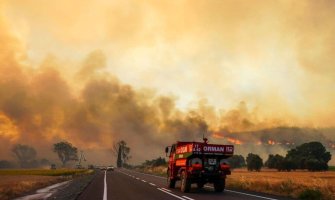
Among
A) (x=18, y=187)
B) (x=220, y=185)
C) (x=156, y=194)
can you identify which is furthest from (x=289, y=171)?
(x=156, y=194)

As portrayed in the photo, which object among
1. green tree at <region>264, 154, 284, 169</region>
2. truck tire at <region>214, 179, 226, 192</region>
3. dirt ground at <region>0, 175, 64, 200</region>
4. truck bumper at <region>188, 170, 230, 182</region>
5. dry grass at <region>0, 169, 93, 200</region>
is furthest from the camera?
green tree at <region>264, 154, 284, 169</region>

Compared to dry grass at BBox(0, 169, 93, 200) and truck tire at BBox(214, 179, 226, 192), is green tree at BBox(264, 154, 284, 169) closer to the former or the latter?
dry grass at BBox(0, 169, 93, 200)

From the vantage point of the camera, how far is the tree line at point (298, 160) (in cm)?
12256

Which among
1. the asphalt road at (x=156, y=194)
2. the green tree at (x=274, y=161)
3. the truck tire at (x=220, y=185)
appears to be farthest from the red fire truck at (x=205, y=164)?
the green tree at (x=274, y=161)

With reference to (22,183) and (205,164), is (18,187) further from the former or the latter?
(205,164)

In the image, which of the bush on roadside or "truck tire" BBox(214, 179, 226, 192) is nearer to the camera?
the bush on roadside

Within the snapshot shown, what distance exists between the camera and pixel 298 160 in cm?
12800

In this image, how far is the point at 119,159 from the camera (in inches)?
7525

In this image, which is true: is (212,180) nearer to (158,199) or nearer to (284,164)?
(158,199)

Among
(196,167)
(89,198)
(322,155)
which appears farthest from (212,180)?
(322,155)

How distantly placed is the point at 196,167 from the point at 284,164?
105983mm

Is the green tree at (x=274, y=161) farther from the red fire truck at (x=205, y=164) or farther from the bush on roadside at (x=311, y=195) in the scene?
the bush on roadside at (x=311, y=195)

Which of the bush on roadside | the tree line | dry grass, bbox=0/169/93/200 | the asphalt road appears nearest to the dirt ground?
dry grass, bbox=0/169/93/200

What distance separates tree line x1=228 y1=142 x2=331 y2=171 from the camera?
122562mm
